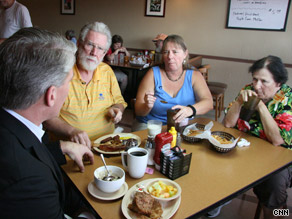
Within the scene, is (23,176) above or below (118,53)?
below

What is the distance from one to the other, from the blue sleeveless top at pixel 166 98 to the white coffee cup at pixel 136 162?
36.2 inches

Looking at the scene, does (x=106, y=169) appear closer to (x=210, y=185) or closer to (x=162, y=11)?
(x=210, y=185)

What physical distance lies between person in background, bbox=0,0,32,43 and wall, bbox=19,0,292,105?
2961 mm

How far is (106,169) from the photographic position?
3.55 ft

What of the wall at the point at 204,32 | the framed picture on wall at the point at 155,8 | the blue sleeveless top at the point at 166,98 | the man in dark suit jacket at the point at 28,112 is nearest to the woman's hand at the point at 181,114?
the blue sleeveless top at the point at 166,98

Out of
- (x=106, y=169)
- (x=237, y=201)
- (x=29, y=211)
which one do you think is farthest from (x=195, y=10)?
(x=29, y=211)

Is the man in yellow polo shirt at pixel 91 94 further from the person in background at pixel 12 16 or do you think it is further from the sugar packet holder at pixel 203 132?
the person in background at pixel 12 16

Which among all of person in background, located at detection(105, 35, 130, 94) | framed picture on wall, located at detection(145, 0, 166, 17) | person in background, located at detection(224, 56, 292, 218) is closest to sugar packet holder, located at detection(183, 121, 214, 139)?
person in background, located at detection(224, 56, 292, 218)

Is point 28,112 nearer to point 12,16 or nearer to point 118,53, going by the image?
point 12,16

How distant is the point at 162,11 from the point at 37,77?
5098mm

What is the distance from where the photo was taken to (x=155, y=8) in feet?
17.8

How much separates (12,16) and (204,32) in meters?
3.57

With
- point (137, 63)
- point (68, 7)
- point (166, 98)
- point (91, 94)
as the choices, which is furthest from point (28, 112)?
point (68, 7)

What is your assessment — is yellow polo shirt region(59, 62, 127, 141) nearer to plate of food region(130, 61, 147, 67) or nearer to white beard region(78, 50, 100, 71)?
white beard region(78, 50, 100, 71)
